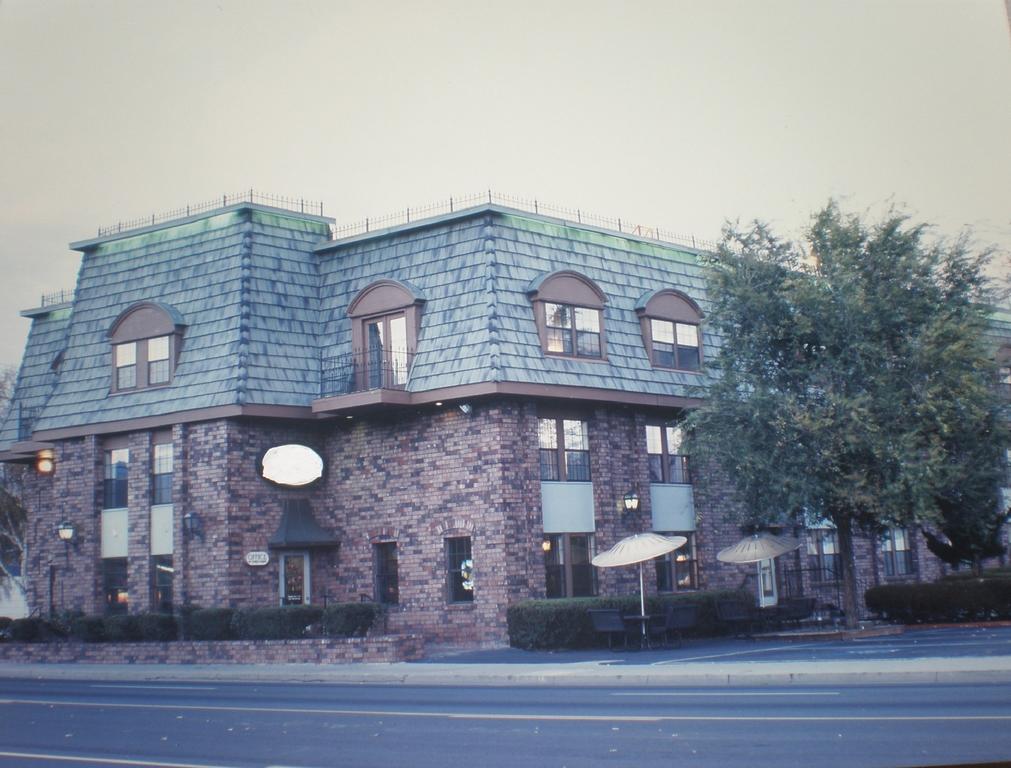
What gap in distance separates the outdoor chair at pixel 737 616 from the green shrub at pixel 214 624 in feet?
33.5

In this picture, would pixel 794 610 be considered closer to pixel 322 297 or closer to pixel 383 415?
pixel 383 415

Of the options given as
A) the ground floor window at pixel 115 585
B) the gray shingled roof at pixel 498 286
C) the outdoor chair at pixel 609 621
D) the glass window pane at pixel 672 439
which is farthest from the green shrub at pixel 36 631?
the glass window pane at pixel 672 439

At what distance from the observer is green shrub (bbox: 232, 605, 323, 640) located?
23.4 metres

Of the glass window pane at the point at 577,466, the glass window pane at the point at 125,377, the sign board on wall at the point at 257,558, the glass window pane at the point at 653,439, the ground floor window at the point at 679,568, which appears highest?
the glass window pane at the point at 125,377

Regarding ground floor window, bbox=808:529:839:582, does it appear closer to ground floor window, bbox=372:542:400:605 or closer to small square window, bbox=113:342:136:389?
ground floor window, bbox=372:542:400:605

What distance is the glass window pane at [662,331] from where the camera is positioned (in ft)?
91.3

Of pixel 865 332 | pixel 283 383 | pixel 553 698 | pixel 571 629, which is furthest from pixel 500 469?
pixel 553 698

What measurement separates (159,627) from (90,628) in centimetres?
210

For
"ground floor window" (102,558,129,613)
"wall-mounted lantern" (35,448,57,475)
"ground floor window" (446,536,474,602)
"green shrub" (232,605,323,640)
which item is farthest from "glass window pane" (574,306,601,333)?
"wall-mounted lantern" (35,448,57,475)

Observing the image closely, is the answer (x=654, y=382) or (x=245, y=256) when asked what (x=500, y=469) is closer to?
(x=654, y=382)

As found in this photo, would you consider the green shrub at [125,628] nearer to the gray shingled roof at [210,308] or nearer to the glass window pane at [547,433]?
the gray shingled roof at [210,308]

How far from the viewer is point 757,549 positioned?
25391mm

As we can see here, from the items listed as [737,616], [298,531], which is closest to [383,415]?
[298,531]

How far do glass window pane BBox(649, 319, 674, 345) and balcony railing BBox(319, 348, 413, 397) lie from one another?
6.05 metres
